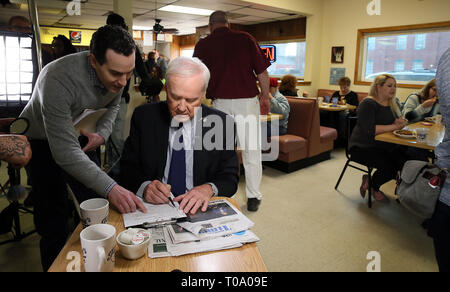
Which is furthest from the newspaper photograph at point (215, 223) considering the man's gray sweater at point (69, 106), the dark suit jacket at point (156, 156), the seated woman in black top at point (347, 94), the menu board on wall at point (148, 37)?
the menu board on wall at point (148, 37)

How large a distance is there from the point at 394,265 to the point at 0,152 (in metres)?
2.46

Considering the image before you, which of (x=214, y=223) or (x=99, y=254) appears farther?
(x=214, y=223)

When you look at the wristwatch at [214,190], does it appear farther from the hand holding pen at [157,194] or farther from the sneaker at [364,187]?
the sneaker at [364,187]

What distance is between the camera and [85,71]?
143 centimetres

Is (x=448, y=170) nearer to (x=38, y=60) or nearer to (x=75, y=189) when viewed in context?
(x=75, y=189)

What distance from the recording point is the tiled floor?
2186 millimetres

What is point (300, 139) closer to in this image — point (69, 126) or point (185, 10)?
point (69, 126)

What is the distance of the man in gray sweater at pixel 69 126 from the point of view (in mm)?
1262

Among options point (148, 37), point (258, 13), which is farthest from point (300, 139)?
point (148, 37)

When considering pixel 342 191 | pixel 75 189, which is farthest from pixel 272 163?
pixel 75 189

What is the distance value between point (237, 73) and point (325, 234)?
1.62 meters

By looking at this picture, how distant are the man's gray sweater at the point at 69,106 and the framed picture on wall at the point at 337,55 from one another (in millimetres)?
6636

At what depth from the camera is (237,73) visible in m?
2.73

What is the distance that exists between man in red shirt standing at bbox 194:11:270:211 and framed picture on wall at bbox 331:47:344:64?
4921 millimetres
